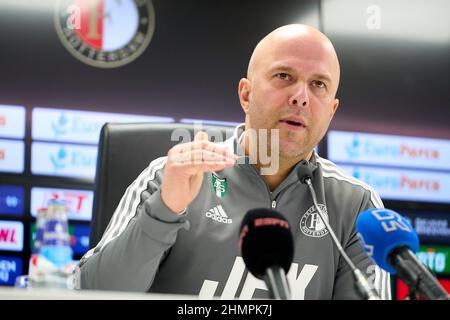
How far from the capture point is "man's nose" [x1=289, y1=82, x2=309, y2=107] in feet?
5.94

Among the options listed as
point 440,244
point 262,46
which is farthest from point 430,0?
point 262,46

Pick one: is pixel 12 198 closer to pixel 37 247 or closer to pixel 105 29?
pixel 105 29

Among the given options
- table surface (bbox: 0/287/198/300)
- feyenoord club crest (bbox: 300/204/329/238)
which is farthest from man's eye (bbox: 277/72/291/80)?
table surface (bbox: 0/287/198/300)

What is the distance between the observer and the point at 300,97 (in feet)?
5.94

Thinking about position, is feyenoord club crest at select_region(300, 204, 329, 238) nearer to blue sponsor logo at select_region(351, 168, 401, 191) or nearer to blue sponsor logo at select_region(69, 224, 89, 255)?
blue sponsor logo at select_region(69, 224, 89, 255)

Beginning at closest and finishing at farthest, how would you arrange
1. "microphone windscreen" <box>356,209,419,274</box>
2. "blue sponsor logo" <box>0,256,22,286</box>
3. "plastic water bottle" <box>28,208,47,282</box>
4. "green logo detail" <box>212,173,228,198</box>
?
1. "microphone windscreen" <box>356,209,419,274</box>
2. "plastic water bottle" <box>28,208,47,282</box>
3. "green logo detail" <box>212,173,228,198</box>
4. "blue sponsor logo" <box>0,256,22,286</box>

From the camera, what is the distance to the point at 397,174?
147 inches

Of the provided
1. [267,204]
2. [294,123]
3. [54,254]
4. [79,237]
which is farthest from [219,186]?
[79,237]

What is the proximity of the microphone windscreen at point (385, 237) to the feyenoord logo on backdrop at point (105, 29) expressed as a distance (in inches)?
98.5

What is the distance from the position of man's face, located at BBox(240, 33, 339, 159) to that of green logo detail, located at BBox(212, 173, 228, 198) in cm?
17

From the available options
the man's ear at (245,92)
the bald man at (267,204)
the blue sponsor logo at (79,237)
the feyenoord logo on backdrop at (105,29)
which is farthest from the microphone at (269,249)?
the feyenoord logo on backdrop at (105,29)

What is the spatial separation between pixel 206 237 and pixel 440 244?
228 cm

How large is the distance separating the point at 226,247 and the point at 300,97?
0.42 meters

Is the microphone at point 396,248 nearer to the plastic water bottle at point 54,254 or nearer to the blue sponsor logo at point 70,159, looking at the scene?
the plastic water bottle at point 54,254
